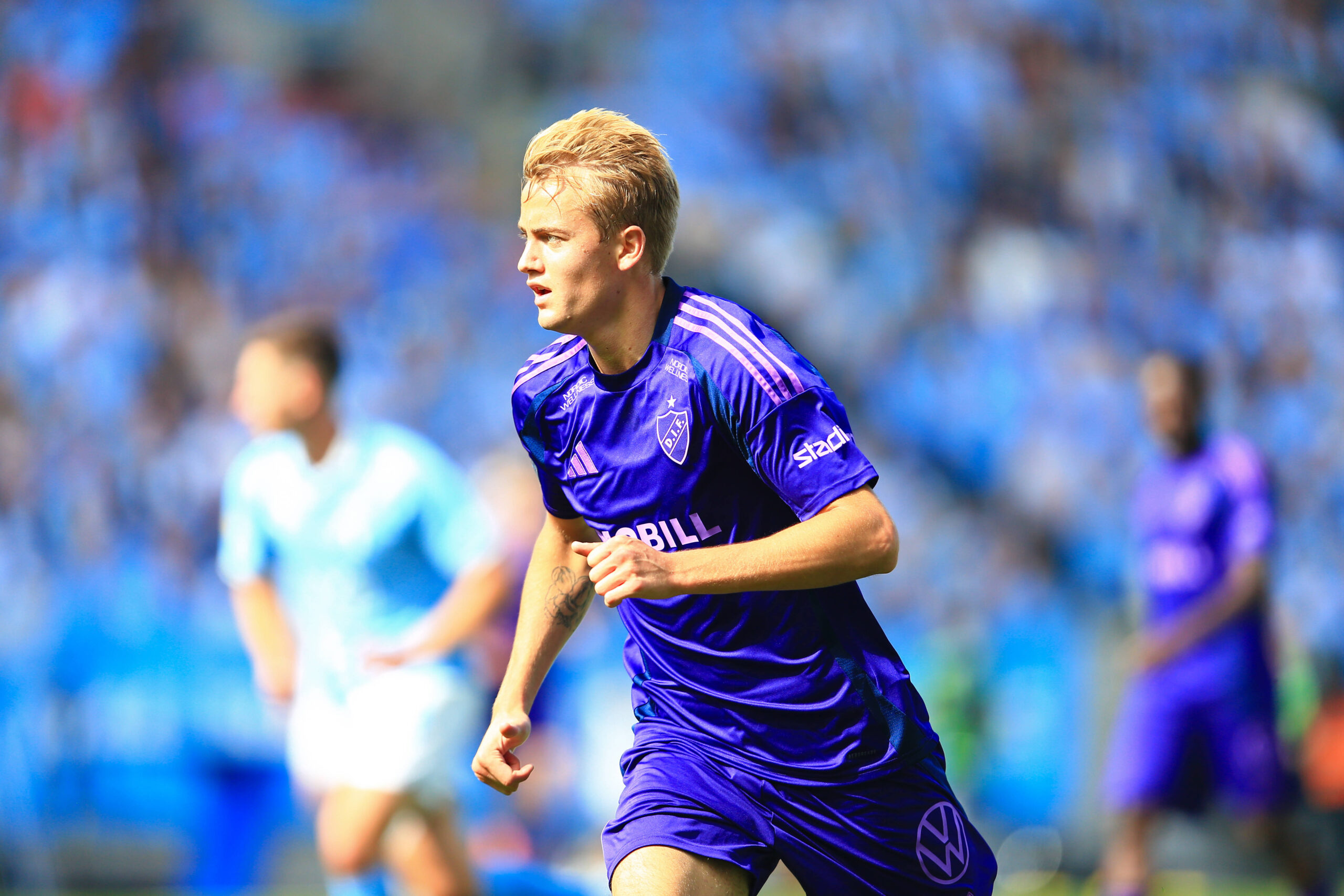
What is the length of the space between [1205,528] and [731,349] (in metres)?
4.83

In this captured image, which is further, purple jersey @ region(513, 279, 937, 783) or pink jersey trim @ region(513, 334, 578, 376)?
pink jersey trim @ region(513, 334, 578, 376)

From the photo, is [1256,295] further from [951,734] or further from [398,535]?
[398,535]

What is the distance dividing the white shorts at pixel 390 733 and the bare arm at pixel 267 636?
16 centimetres

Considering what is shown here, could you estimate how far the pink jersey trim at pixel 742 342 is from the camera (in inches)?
106

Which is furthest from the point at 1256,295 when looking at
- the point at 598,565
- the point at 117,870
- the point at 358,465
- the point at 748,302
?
the point at 598,565

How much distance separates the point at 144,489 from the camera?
10750 millimetres

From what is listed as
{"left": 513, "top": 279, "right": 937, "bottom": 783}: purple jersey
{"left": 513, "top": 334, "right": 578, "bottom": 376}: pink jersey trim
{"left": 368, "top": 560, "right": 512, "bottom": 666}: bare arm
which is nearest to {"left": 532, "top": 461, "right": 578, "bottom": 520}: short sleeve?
{"left": 513, "top": 279, "right": 937, "bottom": 783}: purple jersey

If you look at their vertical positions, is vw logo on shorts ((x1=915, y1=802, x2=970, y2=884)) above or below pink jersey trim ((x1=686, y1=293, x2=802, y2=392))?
below

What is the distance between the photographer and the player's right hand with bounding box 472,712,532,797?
2729 millimetres

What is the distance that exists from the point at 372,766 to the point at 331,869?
0.40 metres

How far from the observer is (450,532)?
17.7 ft

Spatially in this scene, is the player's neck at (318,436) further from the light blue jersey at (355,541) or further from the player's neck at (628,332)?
the player's neck at (628,332)

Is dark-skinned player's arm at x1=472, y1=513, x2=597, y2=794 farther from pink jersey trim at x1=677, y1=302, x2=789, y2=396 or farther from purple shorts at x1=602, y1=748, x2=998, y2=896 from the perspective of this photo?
pink jersey trim at x1=677, y1=302, x2=789, y2=396

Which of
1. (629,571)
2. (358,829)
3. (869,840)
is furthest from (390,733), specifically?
(629,571)
